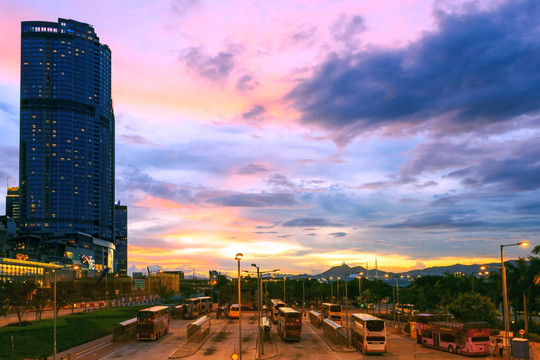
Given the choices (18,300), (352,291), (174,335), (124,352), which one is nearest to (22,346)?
(124,352)

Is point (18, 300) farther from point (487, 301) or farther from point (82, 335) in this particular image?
point (487, 301)

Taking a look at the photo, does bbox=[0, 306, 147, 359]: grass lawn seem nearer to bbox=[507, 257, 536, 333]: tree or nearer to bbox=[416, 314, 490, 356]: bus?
bbox=[416, 314, 490, 356]: bus

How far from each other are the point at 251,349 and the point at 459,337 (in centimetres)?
2255

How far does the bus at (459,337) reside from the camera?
4928 cm

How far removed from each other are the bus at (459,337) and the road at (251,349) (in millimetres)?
1064

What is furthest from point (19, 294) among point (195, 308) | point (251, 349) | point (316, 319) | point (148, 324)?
point (316, 319)

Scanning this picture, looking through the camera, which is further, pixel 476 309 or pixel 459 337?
pixel 476 309

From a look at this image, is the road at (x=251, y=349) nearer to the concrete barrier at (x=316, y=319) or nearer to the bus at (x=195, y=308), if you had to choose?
the concrete barrier at (x=316, y=319)

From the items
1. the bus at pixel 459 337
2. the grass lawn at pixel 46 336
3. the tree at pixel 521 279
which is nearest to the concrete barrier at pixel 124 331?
the grass lawn at pixel 46 336

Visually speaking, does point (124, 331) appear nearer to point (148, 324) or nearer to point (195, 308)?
point (148, 324)

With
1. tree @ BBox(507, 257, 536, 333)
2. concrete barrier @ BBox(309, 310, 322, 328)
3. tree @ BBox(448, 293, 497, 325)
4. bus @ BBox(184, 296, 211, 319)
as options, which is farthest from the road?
bus @ BBox(184, 296, 211, 319)

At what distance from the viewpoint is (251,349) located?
55.7 meters

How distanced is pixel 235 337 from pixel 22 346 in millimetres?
26736

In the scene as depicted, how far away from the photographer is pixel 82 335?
64875mm
